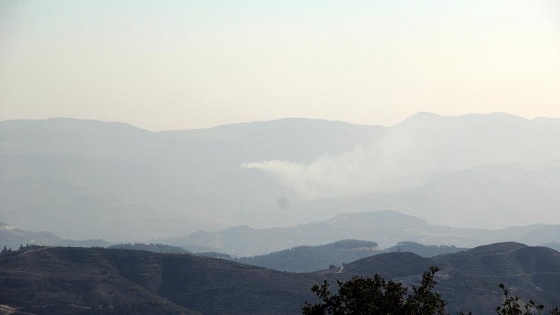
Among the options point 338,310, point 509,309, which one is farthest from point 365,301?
point 509,309

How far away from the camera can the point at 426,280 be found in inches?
2960

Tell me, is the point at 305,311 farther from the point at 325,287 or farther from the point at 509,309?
the point at 509,309

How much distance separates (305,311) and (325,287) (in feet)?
6.77

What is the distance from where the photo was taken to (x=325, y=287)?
7225 cm

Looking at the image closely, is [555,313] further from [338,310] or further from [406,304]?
[338,310]

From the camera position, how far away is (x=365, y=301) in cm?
7331

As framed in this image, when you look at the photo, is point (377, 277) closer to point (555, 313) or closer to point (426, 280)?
point (426, 280)

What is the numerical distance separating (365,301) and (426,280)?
192 inches

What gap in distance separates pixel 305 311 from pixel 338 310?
267 centimetres

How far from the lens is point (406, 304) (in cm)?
7356

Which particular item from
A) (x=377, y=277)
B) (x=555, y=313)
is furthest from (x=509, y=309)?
(x=377, y=277)

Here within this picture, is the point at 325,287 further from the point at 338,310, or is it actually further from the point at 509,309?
the point at 509,309

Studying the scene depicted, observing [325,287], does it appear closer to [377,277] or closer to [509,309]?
[377,277]

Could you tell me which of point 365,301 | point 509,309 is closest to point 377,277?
point 365,301
